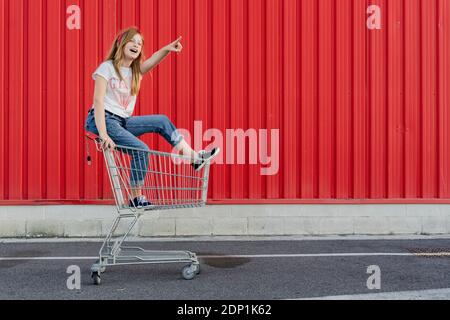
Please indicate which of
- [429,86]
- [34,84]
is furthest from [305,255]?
[34,84]

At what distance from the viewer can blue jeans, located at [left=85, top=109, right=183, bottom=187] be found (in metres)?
4.30

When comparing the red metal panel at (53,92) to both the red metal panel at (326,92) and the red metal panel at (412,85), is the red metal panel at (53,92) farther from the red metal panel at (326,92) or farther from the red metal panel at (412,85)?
the red metal panel at (412,85)

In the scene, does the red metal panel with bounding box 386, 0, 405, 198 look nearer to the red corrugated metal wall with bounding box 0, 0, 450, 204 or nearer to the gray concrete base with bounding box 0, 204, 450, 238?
the red corrugated metal wall with bounding box 0, 0, 450, 204

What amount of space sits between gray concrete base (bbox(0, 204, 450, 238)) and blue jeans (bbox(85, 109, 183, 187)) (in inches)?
105

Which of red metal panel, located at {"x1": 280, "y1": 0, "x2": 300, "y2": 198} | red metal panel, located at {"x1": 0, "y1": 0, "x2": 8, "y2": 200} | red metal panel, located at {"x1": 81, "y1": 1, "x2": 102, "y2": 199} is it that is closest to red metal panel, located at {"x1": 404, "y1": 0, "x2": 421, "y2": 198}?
red metal panel, located at {"x1": 280, "y1": 0, "x2": 300, "y2": 198}

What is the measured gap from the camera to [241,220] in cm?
706

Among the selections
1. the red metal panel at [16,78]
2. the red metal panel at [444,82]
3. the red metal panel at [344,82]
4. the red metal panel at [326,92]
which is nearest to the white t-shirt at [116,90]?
the red metal panel at [16,78]

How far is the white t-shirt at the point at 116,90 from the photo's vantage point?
4.46 m

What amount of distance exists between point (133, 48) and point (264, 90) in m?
3.13

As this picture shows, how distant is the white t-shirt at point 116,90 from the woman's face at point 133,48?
0.14 m

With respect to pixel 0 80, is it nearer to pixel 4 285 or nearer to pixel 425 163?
pixel 4 285

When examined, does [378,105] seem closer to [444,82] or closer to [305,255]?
[444,82]

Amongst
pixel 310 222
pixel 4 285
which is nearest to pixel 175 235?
pixel 310 222
